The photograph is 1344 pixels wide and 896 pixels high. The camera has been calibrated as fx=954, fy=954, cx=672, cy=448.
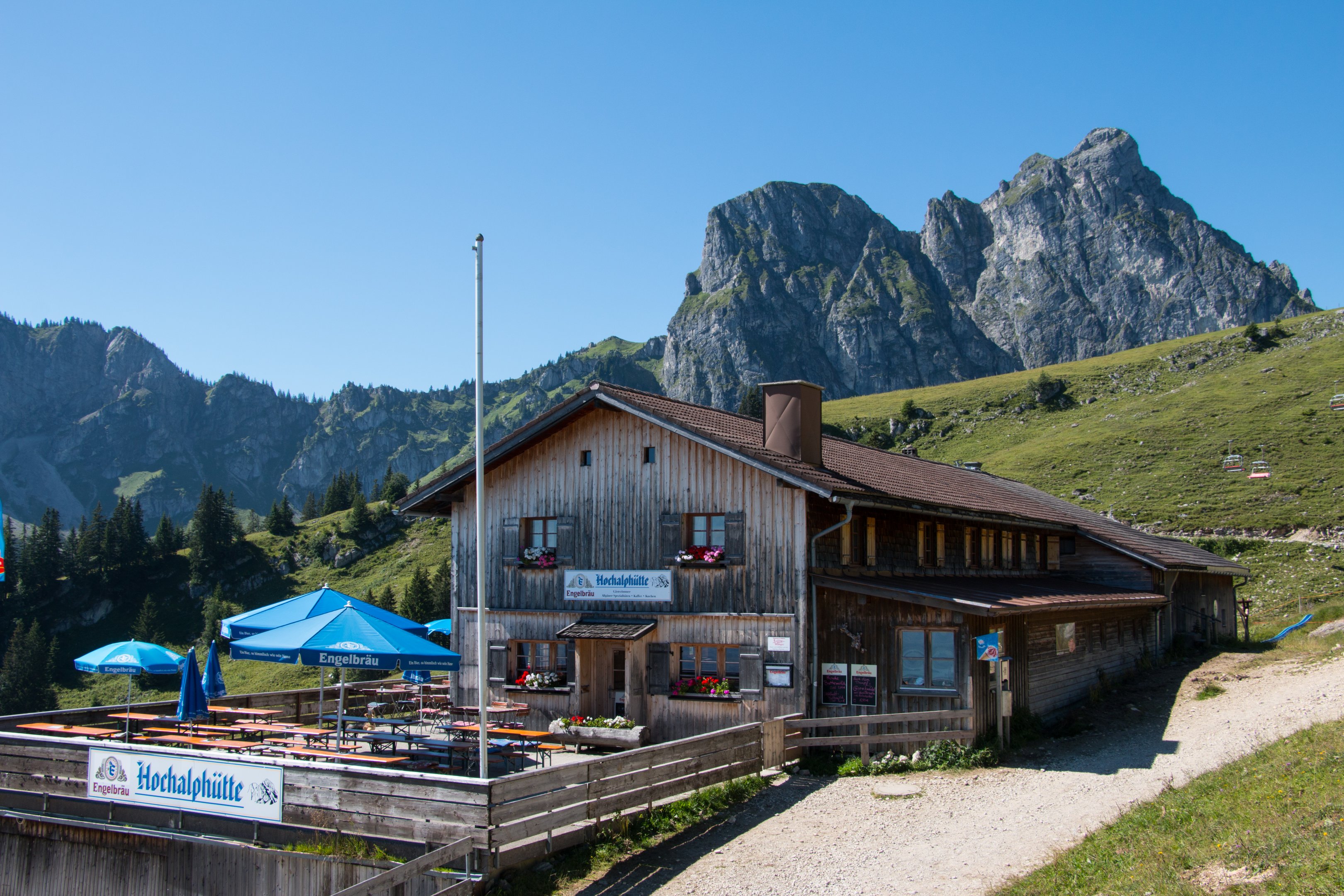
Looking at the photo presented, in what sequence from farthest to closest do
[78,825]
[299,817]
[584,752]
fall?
[584,752]
[78,825]
[299,817]

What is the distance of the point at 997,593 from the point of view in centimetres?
1962

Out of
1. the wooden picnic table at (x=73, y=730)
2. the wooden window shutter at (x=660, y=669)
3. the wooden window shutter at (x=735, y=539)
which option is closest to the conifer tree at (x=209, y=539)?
the wooden picnic table at (x=73, y=730)

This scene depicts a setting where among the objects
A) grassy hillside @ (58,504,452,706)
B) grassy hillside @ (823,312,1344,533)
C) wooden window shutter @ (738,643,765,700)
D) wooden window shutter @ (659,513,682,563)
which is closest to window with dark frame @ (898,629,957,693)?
wooden window shutter @ (738,643,765,700)

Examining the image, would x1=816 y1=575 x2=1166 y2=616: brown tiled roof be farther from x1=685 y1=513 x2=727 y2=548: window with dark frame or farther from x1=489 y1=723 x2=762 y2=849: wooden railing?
x1=489 y1=723 x2=762 y2=849: wooden railing

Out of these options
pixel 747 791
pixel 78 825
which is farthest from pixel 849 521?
pixel 78 825

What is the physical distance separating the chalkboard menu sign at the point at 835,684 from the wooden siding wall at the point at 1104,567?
49.6 ft

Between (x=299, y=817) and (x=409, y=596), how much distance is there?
5677 centimetres

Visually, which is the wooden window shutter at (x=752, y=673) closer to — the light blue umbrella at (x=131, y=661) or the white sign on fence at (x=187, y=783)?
the white sign on fence at (x=187, y=783)

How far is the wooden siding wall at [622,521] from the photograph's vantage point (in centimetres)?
1825

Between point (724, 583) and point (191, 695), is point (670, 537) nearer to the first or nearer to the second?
point (724, 583)

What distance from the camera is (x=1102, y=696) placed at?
23.0m

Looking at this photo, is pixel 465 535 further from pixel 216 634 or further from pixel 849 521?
pixel 216 634

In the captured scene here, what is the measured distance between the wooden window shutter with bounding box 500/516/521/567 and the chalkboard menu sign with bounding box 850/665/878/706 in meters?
7.77

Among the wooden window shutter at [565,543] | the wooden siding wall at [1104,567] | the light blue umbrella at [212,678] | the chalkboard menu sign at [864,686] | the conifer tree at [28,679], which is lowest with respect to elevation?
the conifer tree at [28,679]
